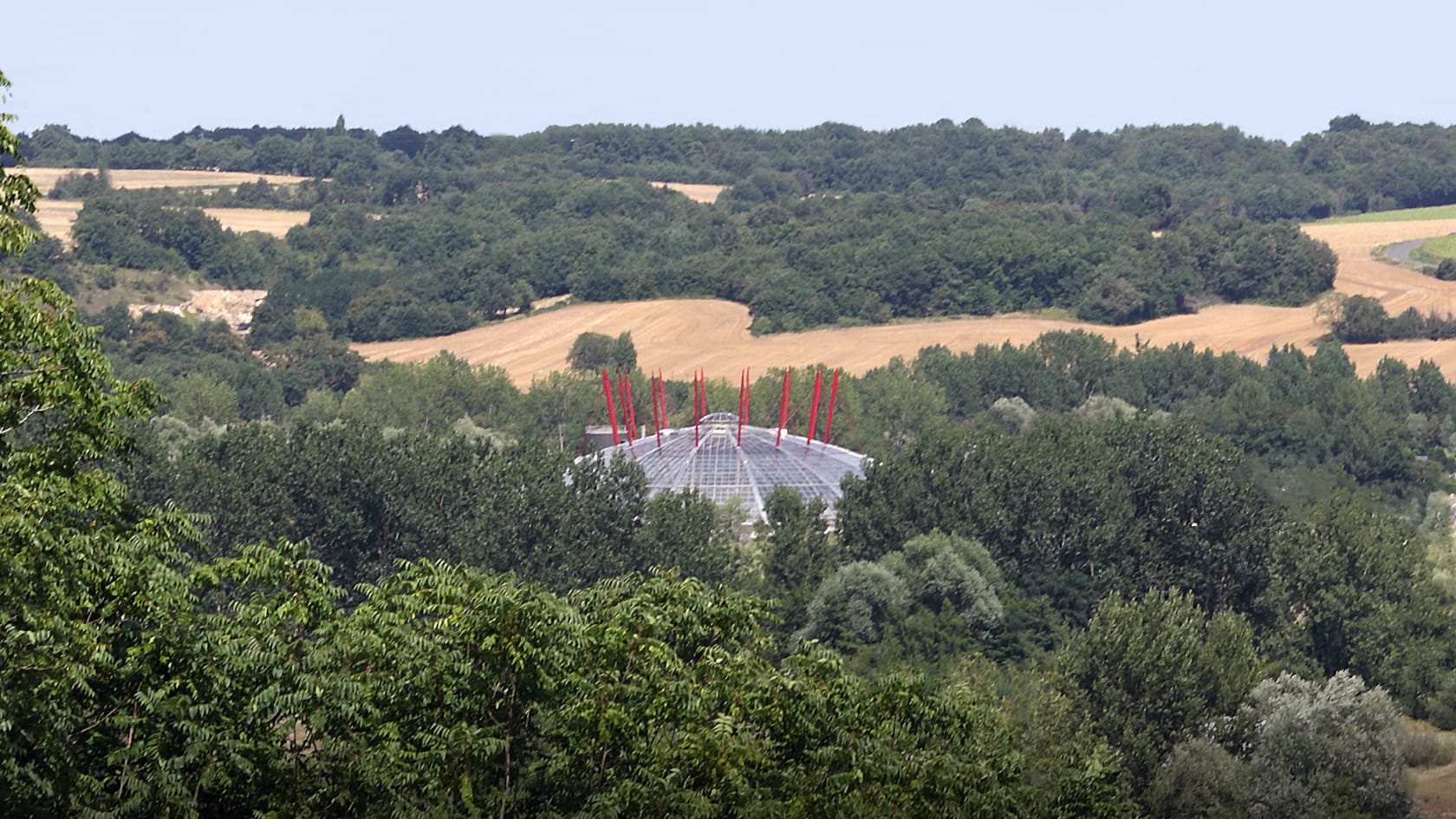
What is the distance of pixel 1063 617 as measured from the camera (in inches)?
3337

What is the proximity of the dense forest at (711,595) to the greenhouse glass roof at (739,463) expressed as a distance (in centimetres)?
515

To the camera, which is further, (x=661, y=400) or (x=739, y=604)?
(x=661, y=400)

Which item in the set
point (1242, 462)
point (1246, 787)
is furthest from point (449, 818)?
point (1242, 462)

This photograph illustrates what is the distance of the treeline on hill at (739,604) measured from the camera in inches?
1146

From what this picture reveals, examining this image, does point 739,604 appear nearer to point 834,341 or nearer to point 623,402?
point 623,402

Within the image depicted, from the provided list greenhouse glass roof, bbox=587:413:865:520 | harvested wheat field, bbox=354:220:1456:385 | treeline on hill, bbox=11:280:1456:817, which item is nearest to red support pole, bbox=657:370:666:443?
greenhouse glass roof, bbox=587:413:865:520

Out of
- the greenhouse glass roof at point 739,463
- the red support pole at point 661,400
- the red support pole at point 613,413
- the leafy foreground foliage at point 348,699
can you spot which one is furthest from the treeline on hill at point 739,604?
the greenhouse glass roof at point 739,463

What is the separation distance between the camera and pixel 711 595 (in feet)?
120

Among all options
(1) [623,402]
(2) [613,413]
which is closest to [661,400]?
(1) [623,402]

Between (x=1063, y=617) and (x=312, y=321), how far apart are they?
395 ft

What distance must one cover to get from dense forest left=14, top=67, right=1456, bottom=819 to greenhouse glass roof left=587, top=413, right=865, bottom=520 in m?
5.15

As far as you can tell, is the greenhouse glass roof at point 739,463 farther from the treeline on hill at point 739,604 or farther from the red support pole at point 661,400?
the treeline on hill at point 739,604

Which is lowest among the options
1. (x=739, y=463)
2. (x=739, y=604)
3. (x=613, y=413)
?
(x=739, y=463)

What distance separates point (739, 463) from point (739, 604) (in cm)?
6532
